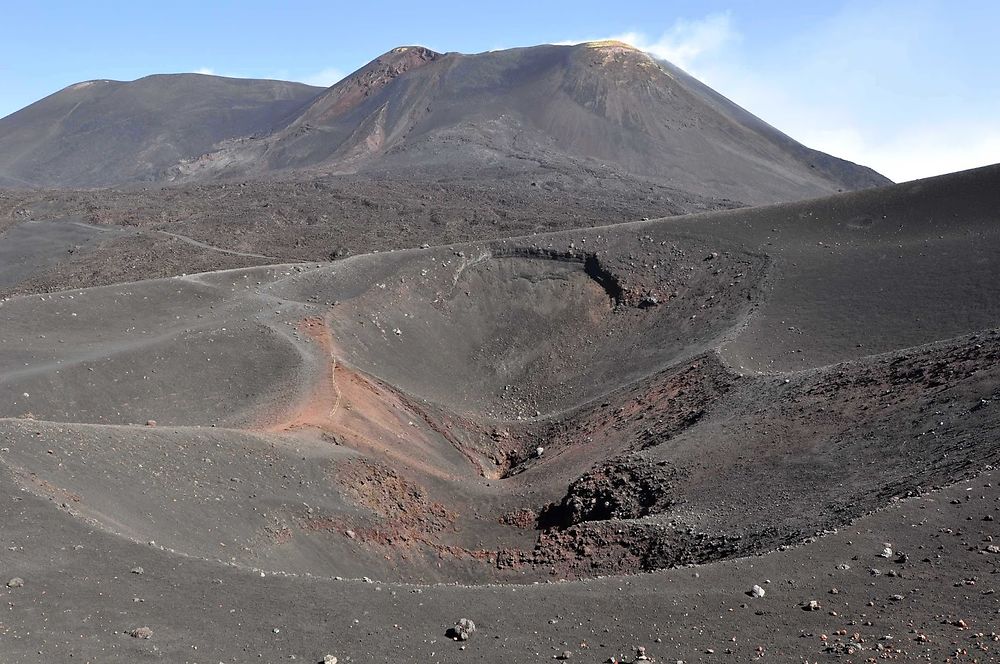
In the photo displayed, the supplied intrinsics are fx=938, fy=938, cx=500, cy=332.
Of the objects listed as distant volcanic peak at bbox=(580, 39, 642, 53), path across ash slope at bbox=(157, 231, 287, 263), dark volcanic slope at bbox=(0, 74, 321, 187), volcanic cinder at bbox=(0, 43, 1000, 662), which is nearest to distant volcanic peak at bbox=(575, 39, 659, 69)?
distant volcanic peak at bbox=(580, 39, 642, 53)

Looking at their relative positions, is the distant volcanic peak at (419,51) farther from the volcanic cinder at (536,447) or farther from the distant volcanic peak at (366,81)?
the volcanic cinder at (536,447)

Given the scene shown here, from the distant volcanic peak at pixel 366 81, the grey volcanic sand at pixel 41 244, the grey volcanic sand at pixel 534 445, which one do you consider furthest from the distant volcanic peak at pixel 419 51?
the grey volcanic sand at pixel 534 445

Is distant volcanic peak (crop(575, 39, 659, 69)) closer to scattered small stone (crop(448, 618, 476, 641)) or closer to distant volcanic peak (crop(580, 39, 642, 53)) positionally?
distant volcanic peak (crop(580, 39, 642, 53))

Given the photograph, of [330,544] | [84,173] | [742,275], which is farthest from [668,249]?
[84,173]

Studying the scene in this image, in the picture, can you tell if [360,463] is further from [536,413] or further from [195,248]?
[195,248]

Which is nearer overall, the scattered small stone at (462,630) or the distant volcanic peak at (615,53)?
the scattered small stone at (462,630)
